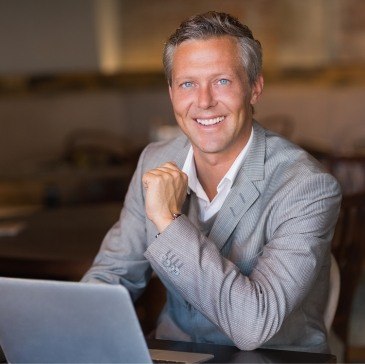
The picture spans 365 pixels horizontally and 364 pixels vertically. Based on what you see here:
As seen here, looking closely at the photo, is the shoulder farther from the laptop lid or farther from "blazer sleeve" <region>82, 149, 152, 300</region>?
the laptop lid

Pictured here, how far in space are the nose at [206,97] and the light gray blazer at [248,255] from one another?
198 mm

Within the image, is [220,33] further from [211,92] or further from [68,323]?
[68,323]

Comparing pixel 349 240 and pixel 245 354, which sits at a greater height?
pixel 245 354

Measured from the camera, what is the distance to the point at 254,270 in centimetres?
224

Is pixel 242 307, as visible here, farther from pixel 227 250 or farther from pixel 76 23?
pixel 76 23

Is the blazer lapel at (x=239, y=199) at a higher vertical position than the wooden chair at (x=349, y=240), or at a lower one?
higher

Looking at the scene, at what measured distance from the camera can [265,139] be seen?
2533 millimetres

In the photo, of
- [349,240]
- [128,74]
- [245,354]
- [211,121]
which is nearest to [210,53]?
[211,121]

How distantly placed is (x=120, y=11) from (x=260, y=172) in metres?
6.56

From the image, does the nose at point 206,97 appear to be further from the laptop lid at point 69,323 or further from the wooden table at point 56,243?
the wooden table at point 56,243

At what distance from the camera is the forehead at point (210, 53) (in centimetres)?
236

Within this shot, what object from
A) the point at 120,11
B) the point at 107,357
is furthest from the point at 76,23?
the point at 107,357

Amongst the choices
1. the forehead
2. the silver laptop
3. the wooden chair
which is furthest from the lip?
the wooden chair

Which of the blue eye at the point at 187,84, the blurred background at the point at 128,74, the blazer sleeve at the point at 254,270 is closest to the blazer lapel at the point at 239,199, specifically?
the blazer sleeve at the point at 254,270
